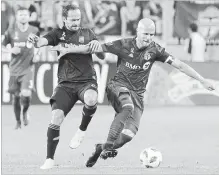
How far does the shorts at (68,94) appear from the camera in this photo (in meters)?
9.14

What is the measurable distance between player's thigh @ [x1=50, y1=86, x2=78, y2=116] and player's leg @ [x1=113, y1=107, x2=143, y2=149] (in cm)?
77

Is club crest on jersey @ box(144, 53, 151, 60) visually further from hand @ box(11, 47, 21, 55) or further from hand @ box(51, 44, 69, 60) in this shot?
hand @ box(11, 47, 21, 55)

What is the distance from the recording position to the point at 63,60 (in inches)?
371

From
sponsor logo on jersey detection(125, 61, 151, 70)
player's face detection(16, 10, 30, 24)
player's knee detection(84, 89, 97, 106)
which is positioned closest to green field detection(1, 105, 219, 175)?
player's knee detection(84, 89, 97, 106)

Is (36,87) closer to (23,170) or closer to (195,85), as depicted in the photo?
(195,85)

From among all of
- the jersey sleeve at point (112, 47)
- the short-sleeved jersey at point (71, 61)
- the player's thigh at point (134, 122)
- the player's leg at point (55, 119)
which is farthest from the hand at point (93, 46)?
the player's thigh at point (134, 122)

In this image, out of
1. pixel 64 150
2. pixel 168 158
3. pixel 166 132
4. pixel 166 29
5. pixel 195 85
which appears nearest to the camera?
pixel 168 158

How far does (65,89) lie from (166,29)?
34.6ft

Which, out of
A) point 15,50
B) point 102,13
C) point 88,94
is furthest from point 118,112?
point 102,13

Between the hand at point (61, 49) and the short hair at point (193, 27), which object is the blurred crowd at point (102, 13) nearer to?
the short hair at point (193, 27)

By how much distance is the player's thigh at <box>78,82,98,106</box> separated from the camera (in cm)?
916

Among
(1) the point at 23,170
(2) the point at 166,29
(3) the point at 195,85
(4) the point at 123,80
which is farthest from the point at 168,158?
(2) the point at 166,29

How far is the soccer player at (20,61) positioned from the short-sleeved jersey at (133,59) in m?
4.98

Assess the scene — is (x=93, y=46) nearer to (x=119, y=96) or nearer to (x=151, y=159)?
(x=119, y=96)
